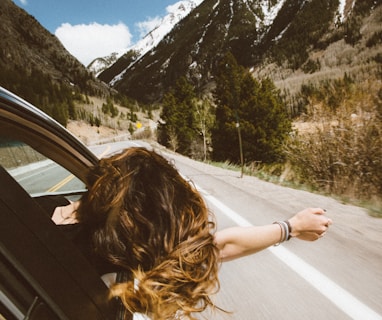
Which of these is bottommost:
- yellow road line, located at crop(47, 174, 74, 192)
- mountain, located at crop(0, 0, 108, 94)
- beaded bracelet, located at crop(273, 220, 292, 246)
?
beaded bracelet, located at crop(273, 220, 292, 246)

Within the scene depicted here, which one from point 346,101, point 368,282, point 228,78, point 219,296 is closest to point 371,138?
point 346,101

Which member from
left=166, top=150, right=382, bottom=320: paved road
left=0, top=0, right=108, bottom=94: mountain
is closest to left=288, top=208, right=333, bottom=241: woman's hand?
left=166, top=150, right=382, bottom=320: paved road

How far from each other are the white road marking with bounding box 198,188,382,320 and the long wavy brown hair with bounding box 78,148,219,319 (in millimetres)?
1594

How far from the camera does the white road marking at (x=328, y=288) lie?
2.18m

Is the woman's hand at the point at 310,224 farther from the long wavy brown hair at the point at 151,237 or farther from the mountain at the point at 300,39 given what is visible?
the mountain at the point at 300,39

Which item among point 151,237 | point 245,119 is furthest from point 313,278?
point 245,119

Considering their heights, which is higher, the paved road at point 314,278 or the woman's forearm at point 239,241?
the woman's forearm at point 239,241

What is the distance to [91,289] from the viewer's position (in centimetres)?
100

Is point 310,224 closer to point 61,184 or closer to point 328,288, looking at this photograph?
point 328,288

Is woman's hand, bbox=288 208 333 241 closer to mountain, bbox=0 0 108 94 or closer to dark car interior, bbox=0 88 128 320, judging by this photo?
dark car interior, bbox=0 88 128 320

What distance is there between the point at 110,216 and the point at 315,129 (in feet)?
23.4

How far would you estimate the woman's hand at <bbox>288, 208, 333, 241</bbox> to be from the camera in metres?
1.52

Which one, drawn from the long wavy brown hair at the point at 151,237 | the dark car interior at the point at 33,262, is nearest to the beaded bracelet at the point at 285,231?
the long wavy brown hair at the point at 151,237

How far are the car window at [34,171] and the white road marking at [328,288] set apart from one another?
2.15 meters
